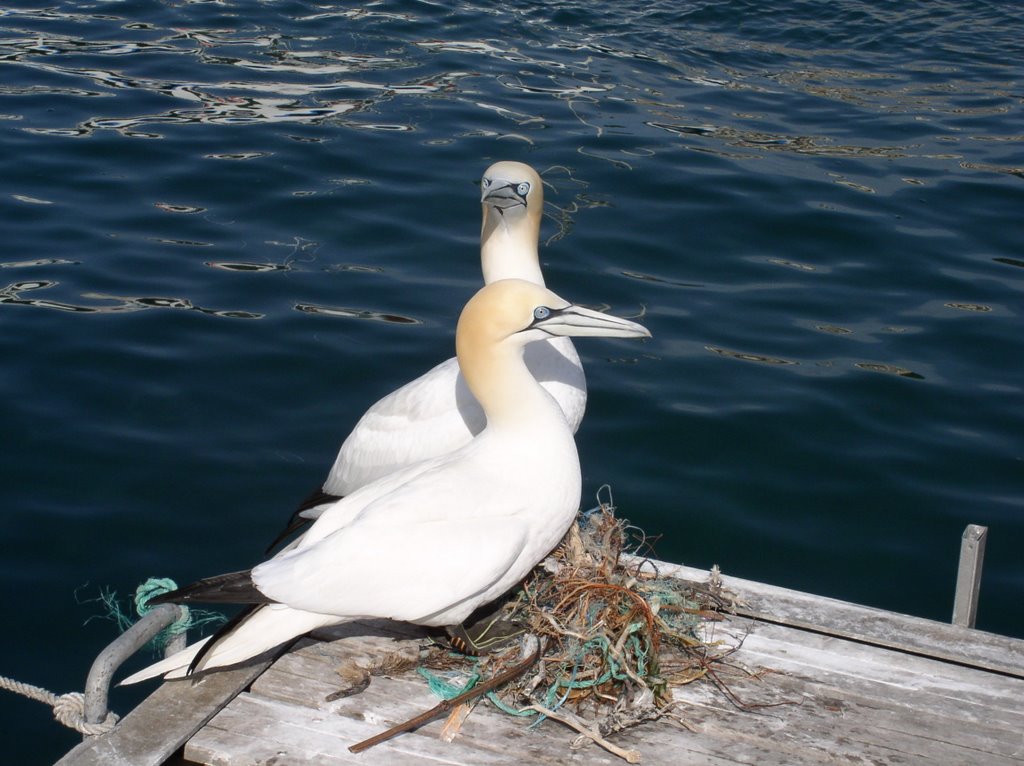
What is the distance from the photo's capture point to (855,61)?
1184 cm

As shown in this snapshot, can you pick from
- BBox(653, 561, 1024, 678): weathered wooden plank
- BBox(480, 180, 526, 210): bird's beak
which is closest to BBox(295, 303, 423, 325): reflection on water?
BBox(480, 180, 526, 210): bird's beak

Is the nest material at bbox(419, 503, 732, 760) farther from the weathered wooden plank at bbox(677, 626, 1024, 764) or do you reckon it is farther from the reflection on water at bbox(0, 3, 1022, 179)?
the reflection on water at bbox(0, 3, 1022, 179)

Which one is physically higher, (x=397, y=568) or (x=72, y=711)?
(x=397, y=568)

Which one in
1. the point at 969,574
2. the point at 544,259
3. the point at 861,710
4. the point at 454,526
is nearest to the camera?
the point at 861,710

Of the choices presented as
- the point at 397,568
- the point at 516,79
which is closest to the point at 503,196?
the point at 397,568

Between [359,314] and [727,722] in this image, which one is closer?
[727,722]

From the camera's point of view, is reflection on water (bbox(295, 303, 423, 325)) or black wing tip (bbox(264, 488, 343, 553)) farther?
reflection on water (bbox(295, 303, 423, 325))

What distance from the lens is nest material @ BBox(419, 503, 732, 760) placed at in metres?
3.37

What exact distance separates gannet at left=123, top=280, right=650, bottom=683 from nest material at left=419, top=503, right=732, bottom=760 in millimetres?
163

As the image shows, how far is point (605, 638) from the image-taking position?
343 cm

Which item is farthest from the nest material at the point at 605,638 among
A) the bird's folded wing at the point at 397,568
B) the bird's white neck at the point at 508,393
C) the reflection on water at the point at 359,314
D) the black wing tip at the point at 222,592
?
the reflection on water at the point at 359,314

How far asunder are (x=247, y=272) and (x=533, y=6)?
6.33 metres

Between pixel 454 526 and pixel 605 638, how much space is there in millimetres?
557

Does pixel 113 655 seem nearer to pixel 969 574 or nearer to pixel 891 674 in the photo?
pixel 891 674
